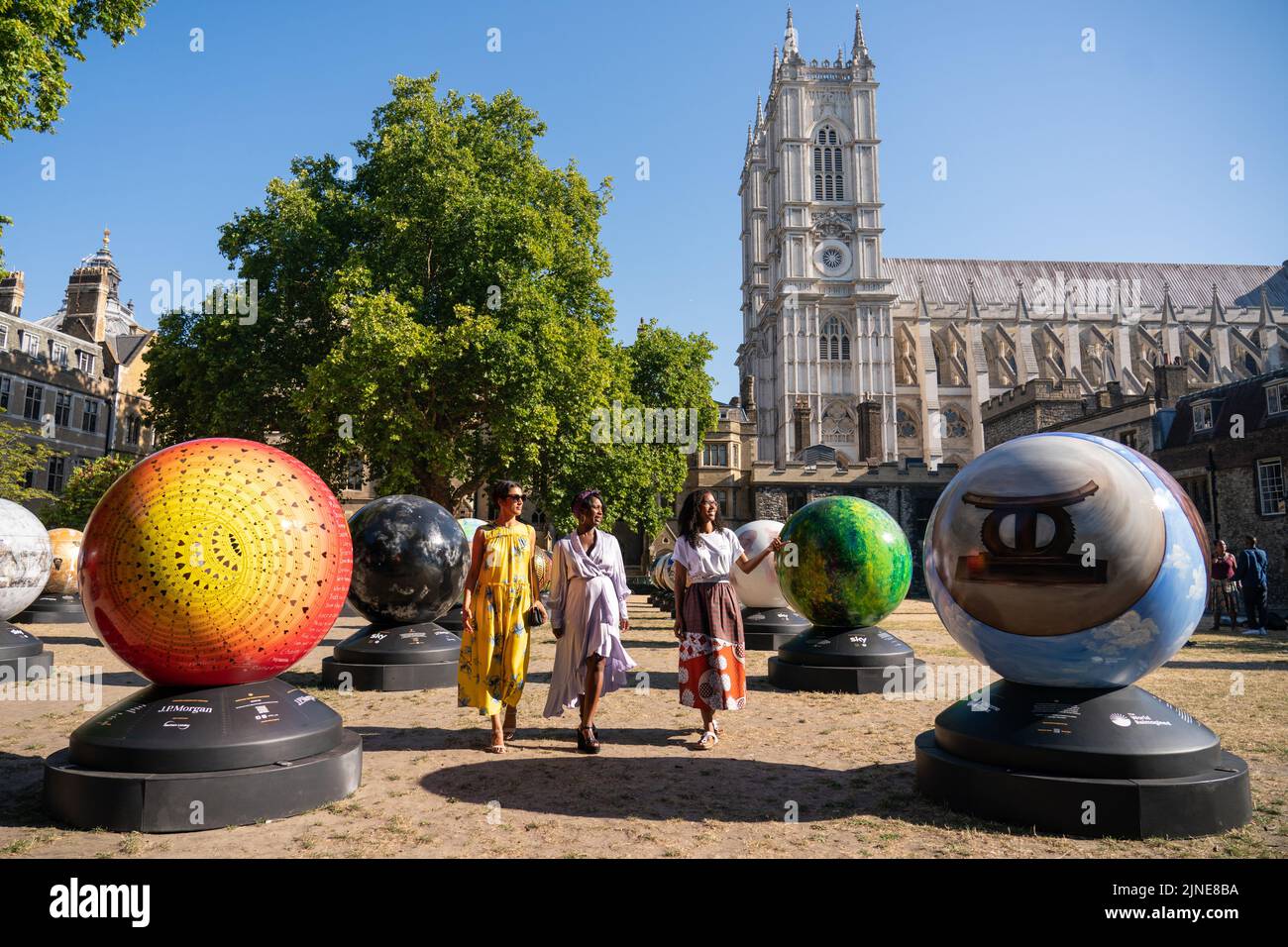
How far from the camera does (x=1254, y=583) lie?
18.2 meters

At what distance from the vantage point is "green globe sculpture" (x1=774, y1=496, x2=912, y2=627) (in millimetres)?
10320

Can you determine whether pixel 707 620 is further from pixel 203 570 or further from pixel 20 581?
pixel 20 581

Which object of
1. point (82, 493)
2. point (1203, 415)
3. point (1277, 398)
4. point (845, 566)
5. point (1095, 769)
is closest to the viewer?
point (1095, 769)

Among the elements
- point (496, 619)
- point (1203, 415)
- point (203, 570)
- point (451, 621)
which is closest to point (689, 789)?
point (496, 619)

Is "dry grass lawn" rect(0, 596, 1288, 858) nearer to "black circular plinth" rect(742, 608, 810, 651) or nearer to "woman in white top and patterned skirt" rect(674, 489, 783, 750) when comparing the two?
"woman in white top and patterned skirt" rect(674, 489, 783, 750)

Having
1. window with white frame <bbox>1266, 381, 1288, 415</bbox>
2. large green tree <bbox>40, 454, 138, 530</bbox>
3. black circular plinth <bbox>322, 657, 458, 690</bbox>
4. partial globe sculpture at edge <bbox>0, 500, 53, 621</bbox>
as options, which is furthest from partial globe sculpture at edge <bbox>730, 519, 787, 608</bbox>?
large green tree <bbox>40, 454, 138, 530</bbox>

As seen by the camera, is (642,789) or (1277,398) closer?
(642,789)

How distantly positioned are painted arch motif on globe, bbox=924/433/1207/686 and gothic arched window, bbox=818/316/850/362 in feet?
252

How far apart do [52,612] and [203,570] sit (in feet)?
56.5

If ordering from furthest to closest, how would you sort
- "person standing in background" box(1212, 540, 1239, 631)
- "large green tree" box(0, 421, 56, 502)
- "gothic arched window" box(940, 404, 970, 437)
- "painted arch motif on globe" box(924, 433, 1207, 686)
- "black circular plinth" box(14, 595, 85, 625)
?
"gothic arched window" box(940, 404, 970, 437), "large green tree" box(0, 421, 56, 502), "person standing in background" box(1212, 540, 1239, 631), "black circular plinth" box(14, 595, 85, 625), "painted arch motif on globe" box(924, 433, 1207, 686)

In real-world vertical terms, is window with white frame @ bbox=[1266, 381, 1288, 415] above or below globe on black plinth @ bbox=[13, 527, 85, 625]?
above
